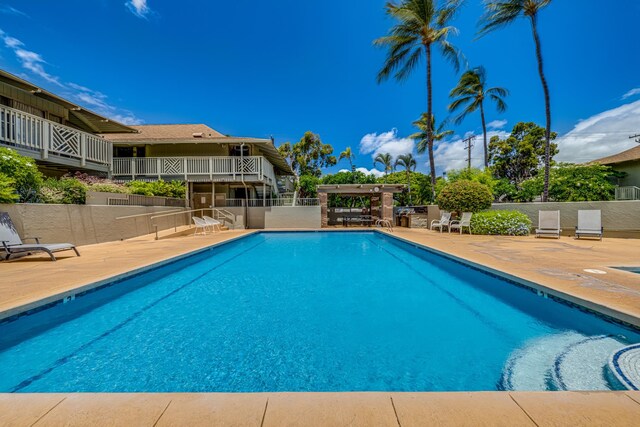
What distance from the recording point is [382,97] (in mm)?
27094

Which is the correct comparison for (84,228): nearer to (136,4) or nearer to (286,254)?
(286,254)

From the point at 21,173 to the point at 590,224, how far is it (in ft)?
58.7

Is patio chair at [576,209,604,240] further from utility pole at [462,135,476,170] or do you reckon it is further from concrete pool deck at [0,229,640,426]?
utility pole at [462,135,476,170]

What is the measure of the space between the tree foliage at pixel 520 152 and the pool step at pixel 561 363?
1307 inches

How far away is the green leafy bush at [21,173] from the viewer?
7.00 metres

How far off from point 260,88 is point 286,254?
19.8 meters

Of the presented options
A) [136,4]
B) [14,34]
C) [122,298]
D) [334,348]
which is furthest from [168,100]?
[334,348]

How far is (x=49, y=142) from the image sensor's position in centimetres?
1072

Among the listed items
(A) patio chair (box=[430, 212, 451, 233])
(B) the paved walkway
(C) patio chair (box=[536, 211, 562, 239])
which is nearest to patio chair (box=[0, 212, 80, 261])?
(B) the paved walkway

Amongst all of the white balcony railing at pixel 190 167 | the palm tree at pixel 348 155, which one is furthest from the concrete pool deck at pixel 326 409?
the palm tree at pixel 348 155

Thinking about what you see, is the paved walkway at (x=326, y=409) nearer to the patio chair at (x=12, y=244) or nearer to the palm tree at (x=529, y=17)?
the patio chair at (x=12, y=244)

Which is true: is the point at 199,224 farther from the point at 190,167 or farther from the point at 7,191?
the point at 7,191

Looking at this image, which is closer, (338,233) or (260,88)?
(338,233)

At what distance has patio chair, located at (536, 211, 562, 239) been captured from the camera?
10738 millimetres
